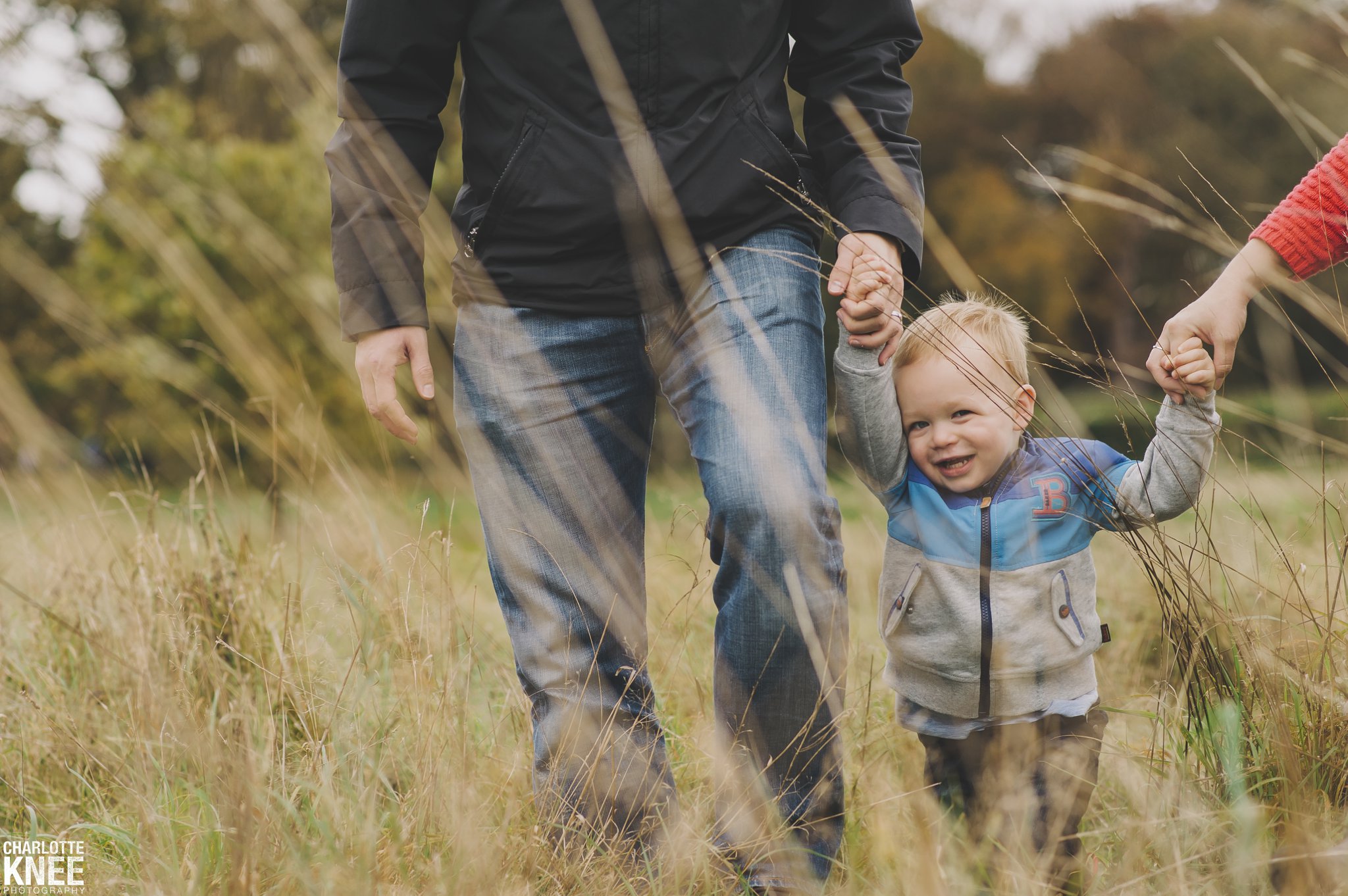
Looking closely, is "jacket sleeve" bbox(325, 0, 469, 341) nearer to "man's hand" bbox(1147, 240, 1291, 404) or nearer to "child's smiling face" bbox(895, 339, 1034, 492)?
"child's smiling face" bbox(895, 339, 1034, 492)

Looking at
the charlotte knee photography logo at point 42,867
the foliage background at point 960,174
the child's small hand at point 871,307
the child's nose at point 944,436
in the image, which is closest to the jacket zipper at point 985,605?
the child's nose at point 944,436

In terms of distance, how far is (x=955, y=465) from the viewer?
1817 mm

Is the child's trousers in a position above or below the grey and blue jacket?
below

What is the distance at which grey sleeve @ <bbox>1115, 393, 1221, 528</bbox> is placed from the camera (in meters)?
1.63

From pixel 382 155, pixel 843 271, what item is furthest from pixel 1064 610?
pixel 382 155

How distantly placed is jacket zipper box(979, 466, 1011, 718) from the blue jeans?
23 centimetres

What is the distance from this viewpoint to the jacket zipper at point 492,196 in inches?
66.9

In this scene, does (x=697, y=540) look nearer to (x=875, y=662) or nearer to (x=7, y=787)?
(x=875, y=662)

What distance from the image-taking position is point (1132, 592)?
2.87 meters

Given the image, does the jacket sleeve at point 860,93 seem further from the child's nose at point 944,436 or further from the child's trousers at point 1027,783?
the child's trousers at point 1027,783

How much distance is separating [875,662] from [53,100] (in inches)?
78.8

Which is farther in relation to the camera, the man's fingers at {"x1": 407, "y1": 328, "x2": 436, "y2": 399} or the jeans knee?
the man's fingers at {"x1": 407, "y1": 328, "x2": 436, "y2": 399}

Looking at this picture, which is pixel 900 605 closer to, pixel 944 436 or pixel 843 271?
pixel 944 436

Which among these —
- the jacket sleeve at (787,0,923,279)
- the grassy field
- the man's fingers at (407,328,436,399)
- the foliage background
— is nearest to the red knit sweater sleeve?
the grassy field
